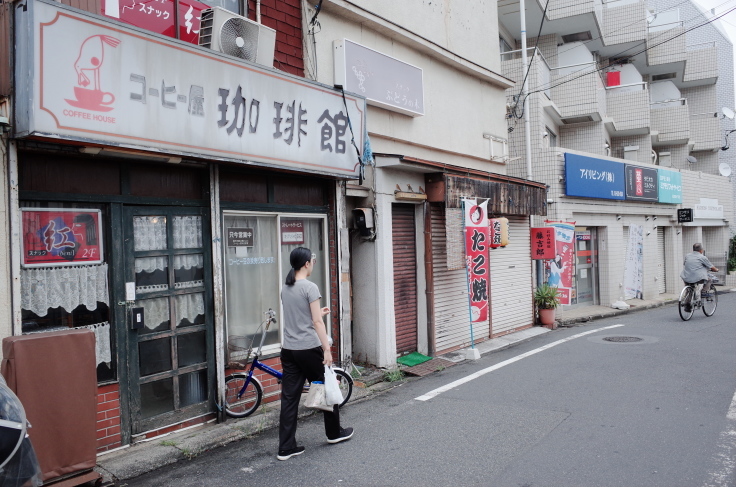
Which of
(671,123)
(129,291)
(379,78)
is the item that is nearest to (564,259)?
(379,78)

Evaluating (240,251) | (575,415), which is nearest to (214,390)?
(240,251)

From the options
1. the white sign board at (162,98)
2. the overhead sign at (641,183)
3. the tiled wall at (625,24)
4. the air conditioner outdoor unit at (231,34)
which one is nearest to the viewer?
the white sign board at (162,98)

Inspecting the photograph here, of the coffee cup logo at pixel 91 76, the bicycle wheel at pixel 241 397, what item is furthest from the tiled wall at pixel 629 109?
the coffee cup logo at pixel 91 76

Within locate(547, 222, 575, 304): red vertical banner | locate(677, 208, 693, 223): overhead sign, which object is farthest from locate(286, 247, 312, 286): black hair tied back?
locate(677, 208, 693, 223): overhead sign

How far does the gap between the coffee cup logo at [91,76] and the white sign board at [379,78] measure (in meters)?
4.41

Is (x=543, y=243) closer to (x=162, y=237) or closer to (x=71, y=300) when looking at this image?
(x=162, y=237)

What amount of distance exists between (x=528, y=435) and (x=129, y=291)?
15.1ft

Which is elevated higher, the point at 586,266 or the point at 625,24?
the point at 625,24

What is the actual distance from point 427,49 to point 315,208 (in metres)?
4.89

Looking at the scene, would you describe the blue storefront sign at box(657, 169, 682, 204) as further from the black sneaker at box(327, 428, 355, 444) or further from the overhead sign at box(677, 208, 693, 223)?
the black sneaker at box(327, 428, 355, 444)

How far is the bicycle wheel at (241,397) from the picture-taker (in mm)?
6902

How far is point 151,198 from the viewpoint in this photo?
6.26 m

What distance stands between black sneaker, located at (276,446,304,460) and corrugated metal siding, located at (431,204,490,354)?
16.9 ft

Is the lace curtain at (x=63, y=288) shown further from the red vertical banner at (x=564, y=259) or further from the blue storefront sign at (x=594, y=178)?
the blue storefront sign at (x=594, y=178)
